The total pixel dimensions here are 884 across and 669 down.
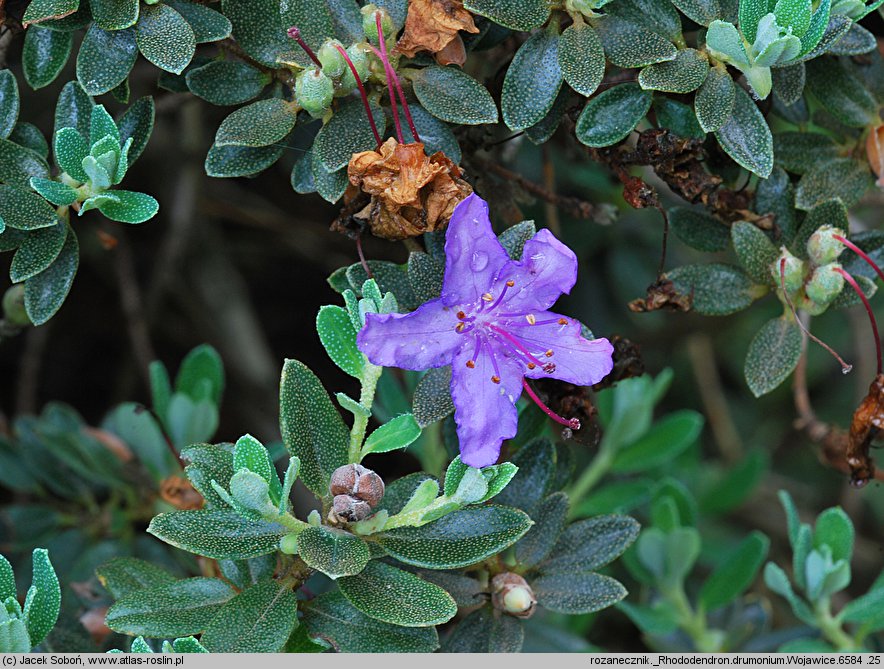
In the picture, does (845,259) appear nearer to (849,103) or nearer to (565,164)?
(849,103)

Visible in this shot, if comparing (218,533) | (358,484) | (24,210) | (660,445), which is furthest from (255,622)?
(660,445)

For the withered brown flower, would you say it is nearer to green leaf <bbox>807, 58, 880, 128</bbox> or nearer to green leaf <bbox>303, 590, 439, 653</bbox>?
green leaf <bbox>303, 590, 439, 653</bbox>

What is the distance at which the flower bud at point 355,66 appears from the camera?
1.43 m

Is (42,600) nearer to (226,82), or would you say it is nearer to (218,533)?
(218,533)

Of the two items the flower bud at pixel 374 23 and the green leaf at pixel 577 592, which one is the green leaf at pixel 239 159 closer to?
the flower bud at pixel 374 23

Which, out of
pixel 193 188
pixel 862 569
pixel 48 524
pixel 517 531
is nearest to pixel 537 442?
pixel 517 531

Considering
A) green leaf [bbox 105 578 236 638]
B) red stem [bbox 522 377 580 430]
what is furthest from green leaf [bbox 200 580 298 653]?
red stem [bbox 522 377 580 430]

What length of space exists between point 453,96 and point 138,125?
1.55ft

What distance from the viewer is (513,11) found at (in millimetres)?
1419

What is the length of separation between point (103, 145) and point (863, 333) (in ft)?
7.37

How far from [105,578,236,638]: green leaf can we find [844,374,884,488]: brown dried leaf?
3.35 feet

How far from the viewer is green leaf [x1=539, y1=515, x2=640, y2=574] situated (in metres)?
1.60

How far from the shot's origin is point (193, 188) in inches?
107

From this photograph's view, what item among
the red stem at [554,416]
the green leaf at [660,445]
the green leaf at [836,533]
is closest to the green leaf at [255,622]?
the red stem at [554,416]
